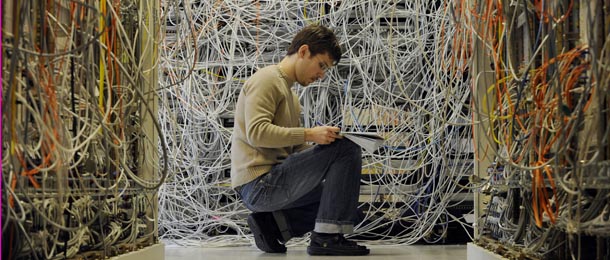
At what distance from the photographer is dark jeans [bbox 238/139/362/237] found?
8.71 ft

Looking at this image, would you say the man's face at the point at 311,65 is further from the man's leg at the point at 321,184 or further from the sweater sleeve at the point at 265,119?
the man's leg at the point at 321,184

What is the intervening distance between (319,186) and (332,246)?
0.23 m

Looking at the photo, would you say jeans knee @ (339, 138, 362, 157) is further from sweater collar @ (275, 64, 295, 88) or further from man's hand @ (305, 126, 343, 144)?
sweater collar @ (275, 64, 295, 88)

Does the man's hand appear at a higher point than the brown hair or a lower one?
lower

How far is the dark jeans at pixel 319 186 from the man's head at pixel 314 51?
0.25 meters

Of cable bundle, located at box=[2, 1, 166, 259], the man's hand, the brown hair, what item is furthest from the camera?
the brown hair

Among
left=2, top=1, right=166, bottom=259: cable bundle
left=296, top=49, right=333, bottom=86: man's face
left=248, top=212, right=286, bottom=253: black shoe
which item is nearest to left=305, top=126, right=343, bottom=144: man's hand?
left=296, top=49, right=333, bottom=86: man's face

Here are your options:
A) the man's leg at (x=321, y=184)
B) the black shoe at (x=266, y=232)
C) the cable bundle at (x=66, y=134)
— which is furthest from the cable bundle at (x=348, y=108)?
the cable bundle at (x=66, y=134)

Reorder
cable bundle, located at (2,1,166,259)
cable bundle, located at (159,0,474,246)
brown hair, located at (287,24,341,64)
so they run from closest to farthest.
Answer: cable bundle, located at (2,1,166,259)
brown hair, located at (287,24,341,64)
cable bundle, located at (159,0,474,246)

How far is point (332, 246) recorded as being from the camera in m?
2.64

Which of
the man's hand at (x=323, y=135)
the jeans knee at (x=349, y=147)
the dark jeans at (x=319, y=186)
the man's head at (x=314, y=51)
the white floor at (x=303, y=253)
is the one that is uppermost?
the man's head at (x=314, y=51)

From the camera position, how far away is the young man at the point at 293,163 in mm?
2648

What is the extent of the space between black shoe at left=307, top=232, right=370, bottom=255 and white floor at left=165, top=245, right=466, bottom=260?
3 centimetres

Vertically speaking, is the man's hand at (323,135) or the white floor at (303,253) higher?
the man's hand at (323,135)
